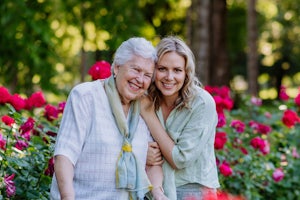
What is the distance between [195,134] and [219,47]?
11.3 m

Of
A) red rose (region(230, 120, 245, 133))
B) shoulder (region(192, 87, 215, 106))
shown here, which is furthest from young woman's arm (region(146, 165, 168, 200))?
red rose (region(230, 120, 245, 133))

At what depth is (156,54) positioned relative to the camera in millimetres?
3723

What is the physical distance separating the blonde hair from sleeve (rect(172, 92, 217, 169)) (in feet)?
0.25

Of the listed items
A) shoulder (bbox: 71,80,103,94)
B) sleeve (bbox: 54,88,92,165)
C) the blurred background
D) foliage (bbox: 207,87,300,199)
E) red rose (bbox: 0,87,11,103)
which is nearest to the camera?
sleeve (bbox: 54,88,92,165)

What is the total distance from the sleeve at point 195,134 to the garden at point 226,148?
34cm

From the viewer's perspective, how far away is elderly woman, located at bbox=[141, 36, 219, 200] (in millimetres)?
3809

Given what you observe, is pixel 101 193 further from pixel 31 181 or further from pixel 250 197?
pixel 250 197

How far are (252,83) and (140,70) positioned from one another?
883 cm

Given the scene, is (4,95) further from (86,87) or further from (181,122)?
(181,122)

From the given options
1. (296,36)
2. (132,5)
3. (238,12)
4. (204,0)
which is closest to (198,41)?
(204,0)

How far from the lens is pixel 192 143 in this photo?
3.82 meters

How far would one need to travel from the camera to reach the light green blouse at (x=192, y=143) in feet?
12.6

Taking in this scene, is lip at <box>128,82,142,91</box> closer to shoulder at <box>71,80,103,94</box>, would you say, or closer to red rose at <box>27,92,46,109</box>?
shoulder at <box>71,80,103,94</box>

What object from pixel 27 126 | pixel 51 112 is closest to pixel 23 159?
pixel 27 126
